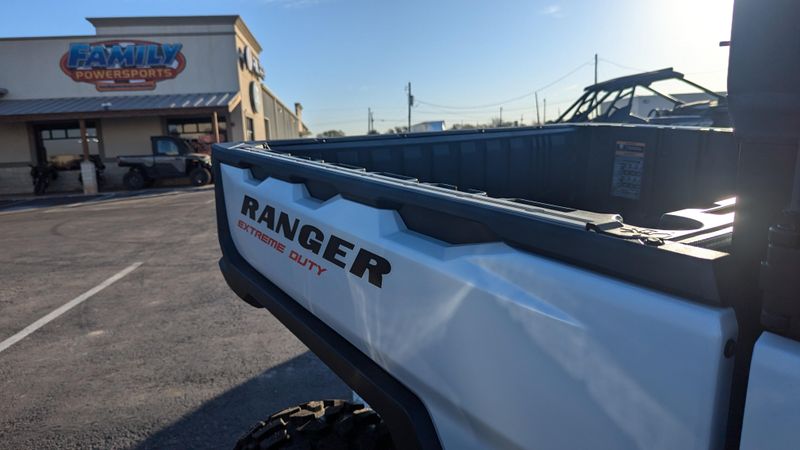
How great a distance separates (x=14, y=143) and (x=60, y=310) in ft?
74.2

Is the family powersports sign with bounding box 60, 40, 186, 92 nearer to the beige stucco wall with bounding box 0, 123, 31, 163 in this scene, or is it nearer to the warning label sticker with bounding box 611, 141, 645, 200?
the beige stucco wall with bounding box 0, 123, 31, 163

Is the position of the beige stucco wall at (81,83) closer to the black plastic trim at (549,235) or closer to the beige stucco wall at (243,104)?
the beige stucco wall at (243,104)

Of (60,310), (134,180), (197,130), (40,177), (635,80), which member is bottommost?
(60,310)

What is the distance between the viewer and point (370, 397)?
1.51 meters

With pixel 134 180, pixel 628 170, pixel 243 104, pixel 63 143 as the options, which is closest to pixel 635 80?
pixel 628 170

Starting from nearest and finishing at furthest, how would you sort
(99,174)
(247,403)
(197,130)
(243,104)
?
(247,403), (99,174), (197,130), (243,104)

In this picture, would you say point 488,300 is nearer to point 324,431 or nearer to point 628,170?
point 324,431

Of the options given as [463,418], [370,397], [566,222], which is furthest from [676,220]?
[370,397]

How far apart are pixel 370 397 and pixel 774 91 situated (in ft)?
3.93

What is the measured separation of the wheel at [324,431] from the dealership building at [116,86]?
71.4 feet

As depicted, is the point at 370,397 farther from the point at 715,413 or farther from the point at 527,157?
the point at 527,157

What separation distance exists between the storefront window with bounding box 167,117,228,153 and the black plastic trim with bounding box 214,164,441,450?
76.2 ft

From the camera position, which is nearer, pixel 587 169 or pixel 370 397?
pixel 370 397

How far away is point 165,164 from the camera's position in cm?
2000
